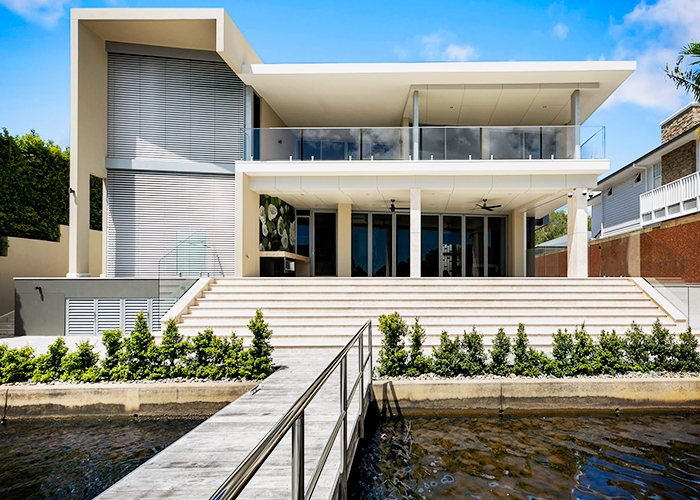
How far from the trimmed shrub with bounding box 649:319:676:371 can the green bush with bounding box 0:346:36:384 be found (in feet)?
31.1

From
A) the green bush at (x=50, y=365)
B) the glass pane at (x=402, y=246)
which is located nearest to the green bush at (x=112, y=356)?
the green bush at (x=50, y=365)

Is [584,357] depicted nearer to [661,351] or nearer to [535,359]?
[535,359]

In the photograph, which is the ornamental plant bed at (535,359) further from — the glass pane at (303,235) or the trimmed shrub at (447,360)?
the glass pane at (303,235)

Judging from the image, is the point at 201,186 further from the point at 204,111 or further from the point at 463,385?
the point at 463,385

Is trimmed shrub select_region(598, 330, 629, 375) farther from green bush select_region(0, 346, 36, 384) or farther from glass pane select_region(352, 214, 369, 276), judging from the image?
glass pane select_region(352, 214, 369, 276)

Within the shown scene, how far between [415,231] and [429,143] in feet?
9.98

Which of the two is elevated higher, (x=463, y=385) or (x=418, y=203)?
(x=418, y=203)

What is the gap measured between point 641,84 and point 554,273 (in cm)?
8018

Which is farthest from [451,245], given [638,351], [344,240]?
[638,351]

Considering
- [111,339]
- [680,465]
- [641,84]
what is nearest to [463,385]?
[680,465]

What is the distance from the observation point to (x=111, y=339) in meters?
6.98

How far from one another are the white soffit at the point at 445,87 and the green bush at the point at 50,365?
10817 millimetres

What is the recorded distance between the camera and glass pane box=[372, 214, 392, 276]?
20.5 m

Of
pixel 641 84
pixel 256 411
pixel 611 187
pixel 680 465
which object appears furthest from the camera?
pixel 641 84
